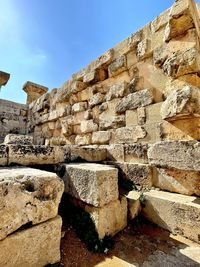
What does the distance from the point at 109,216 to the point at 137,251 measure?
47 centimetres

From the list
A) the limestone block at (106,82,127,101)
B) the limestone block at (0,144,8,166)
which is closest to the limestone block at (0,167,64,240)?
the limestone block at (0,144,8,166)

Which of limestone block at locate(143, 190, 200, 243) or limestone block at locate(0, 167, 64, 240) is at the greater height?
limestone block at locate(0, 167, 64, 240)

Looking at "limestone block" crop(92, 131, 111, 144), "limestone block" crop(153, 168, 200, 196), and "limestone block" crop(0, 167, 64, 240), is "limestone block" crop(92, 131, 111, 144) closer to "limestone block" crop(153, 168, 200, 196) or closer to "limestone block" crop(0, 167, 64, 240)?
"limestone block" crop(153, 168, 200, 196)

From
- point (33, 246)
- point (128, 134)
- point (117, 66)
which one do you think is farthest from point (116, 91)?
point (33, 246)

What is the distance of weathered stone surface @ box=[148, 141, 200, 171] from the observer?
7.91 feet

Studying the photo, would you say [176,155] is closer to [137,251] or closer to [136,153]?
[136,153]

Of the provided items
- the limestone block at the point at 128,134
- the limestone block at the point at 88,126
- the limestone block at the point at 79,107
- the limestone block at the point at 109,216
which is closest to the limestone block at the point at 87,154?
the limestone block at the point at 128,134

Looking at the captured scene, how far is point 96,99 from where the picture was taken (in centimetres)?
446

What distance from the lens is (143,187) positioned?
293 cm

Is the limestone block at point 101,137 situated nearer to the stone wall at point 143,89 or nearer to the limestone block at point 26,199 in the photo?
the stone wall at point 143,89

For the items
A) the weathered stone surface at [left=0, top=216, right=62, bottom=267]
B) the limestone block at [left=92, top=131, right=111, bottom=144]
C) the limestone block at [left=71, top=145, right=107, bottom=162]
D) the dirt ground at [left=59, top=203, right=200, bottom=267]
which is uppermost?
the limestone block at [left=92, top=131, right=111, bottom=144]

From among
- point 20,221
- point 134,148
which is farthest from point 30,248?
point 134,148

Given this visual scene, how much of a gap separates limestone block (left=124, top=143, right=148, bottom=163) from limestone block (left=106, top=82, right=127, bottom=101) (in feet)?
3.89

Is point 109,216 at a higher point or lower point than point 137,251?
higher
